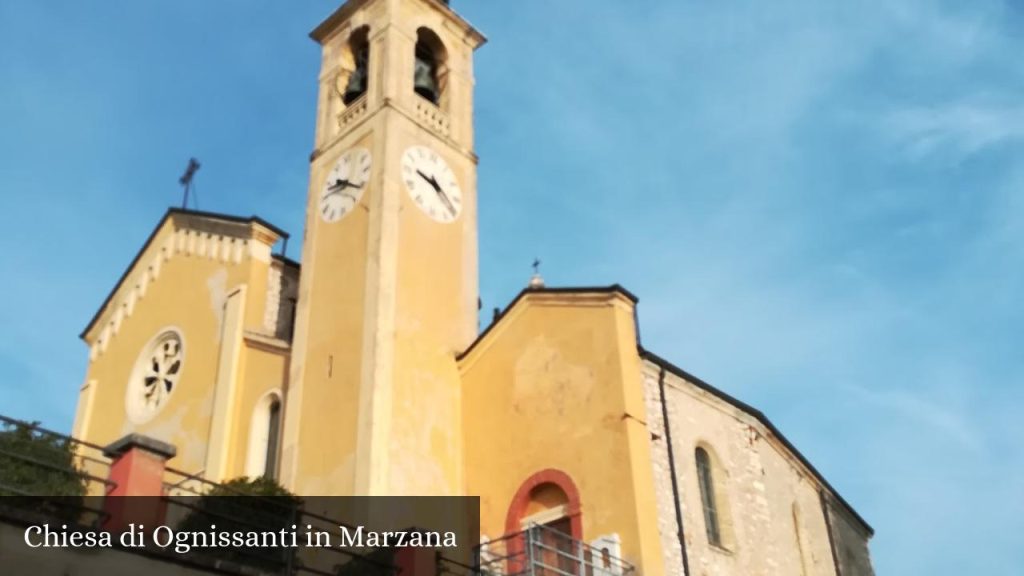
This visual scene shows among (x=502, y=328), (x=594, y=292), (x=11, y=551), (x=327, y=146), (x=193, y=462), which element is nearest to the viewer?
(x=11, y=551)

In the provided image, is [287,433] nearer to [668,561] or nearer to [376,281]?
[376,281]

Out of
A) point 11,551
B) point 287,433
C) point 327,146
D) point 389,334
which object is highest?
point 327,146

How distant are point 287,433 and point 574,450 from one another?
17.4 feet

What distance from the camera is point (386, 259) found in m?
19.1

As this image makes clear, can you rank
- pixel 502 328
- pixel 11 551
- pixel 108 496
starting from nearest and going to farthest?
pixel 11 551
pixel 108 496
pixel 502 328

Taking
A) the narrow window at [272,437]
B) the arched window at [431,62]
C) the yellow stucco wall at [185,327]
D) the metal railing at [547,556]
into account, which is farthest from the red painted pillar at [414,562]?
the arched window at [431,62]

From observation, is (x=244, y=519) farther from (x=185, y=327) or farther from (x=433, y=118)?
(x=433, y=118)

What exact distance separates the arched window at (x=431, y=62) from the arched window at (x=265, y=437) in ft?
23.3

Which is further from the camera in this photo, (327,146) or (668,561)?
(327,146)

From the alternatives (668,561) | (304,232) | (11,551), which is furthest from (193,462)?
(11,551)

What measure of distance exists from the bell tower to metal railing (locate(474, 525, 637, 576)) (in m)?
1.72

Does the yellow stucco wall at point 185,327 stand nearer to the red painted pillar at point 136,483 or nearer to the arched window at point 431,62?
the arched window at point 431,62

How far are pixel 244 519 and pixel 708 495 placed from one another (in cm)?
842

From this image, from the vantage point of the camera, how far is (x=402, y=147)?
20.8 metres
